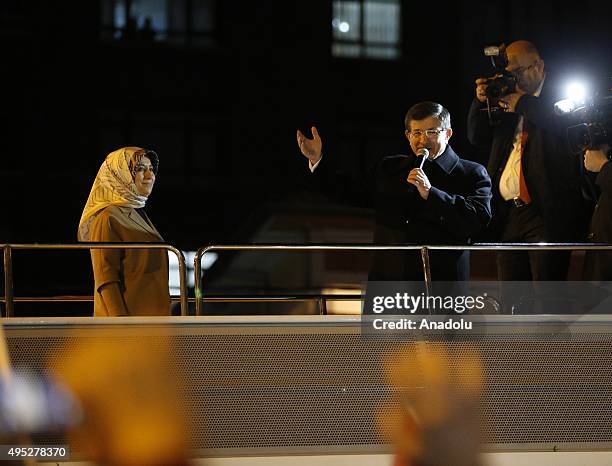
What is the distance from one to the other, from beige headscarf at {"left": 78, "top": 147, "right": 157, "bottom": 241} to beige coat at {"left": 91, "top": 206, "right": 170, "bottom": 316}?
43 millimetres

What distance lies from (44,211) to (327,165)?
13.8 meters

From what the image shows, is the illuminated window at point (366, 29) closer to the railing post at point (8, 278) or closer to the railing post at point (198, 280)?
the railing post at point (198, 280)

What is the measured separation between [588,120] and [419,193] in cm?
121

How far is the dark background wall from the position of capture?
18172 millimetres

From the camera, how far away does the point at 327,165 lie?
5059 mm

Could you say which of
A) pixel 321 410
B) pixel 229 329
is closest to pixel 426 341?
pixel 321 410

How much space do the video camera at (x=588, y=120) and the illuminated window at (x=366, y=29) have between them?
46.3 feet

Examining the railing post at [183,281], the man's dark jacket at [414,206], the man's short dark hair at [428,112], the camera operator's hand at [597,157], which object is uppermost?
the man's short dark hair at [428,112]

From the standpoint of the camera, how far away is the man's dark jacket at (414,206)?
4906mm

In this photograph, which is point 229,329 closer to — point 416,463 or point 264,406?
point 264,406

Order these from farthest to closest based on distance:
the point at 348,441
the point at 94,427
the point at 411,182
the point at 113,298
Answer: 1. the point at 113,298
2. the point at 411,182
3. the point at 348,441
4. the point at 94,427

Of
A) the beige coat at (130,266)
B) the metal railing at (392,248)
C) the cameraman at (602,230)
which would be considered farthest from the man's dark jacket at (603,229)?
the beige coat at (130,266)

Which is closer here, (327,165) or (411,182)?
(411,182)

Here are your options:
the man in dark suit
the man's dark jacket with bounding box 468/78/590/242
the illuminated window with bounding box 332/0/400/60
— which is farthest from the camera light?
the illuminated window with bounding box 332/0/400/60
